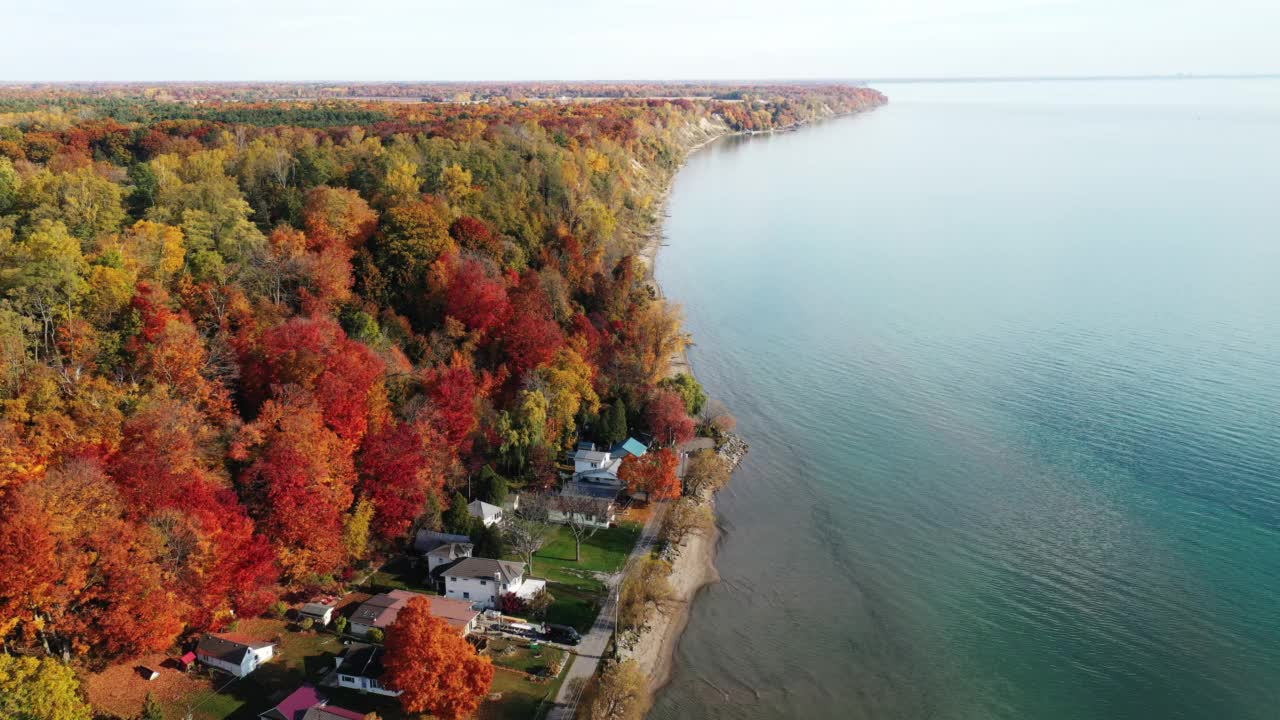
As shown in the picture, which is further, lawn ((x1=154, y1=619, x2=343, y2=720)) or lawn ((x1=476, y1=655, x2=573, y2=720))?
lawn ((x1=476, y1=655, x2=573, y2=720))

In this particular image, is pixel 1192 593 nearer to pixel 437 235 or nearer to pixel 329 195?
pixel 437 235

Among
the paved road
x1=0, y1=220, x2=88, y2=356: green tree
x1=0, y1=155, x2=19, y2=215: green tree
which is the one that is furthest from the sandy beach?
x1=0, y1=155, x2=19, y2=215: green tree

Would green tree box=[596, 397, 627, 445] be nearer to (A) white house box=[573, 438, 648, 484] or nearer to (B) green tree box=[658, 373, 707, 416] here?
(A) white house box=[573, 438, 648, 484]

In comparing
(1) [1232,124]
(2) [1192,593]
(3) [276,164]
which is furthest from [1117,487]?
(1) [1232,124]

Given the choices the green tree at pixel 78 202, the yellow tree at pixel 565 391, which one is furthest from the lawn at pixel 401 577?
the green tree at pixel 78 202

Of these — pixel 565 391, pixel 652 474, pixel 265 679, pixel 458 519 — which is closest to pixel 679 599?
pixel 652 474

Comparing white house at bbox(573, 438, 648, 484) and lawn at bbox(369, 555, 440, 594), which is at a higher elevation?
white house at bbox(573, 438, 648, 484)
